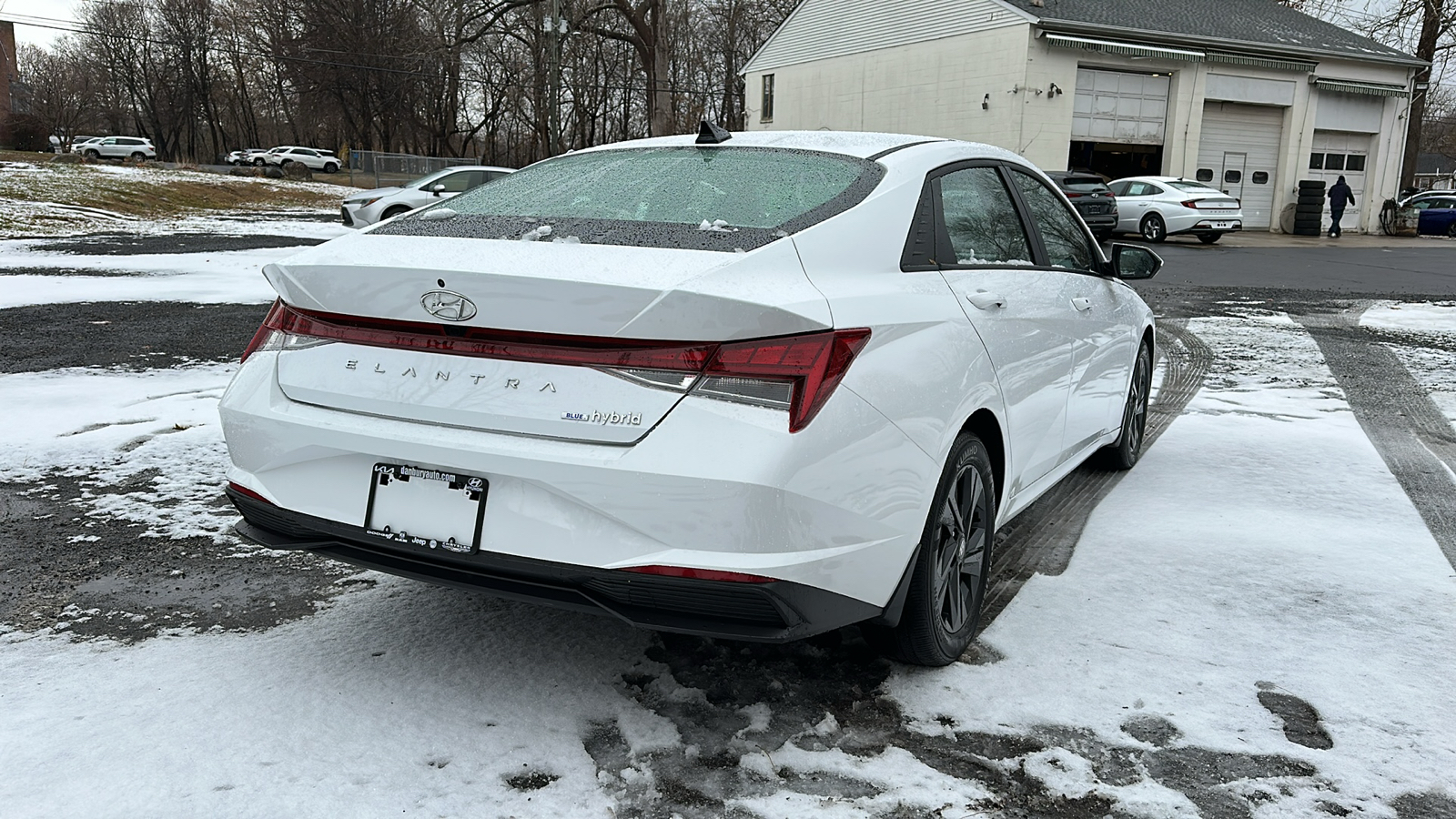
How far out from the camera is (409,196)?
797 inches

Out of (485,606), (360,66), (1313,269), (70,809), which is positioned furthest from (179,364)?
(360,66)

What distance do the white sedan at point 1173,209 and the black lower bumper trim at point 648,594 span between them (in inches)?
970

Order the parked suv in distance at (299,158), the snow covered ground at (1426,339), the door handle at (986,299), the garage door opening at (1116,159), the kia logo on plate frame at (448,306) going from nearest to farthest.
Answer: the kia logo on plate frame at (448,306)
the door handle at (986,299)
the snow covered ground at (1426,339)
the garage door opening at (1116,159)
the parked suv in distance at (299,158)

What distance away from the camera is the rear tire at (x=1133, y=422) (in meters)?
5.21

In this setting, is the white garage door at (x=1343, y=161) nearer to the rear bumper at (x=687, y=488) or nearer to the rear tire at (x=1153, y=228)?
the rear tire at (x=1153, y=228)

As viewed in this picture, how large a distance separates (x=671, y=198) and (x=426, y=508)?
1.16 m

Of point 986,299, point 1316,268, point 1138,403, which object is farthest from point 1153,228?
point 986,299

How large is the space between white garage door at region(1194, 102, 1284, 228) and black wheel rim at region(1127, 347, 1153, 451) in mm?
28115

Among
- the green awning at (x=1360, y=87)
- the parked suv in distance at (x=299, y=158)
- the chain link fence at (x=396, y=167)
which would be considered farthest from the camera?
the parked suv in distance at (x=299, y=158)

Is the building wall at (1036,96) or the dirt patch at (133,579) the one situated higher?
the building wall at (1036,96)

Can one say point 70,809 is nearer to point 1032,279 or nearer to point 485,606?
point 485,606

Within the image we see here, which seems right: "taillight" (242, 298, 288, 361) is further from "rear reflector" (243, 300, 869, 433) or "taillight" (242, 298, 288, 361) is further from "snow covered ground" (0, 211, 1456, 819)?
"snow covered ground" (0, 211, 1456, 819)

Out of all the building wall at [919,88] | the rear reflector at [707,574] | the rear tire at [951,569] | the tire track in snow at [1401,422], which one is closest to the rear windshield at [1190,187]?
the building wall at [919,88]

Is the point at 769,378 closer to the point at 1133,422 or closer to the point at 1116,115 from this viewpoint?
the point at 1133,422
